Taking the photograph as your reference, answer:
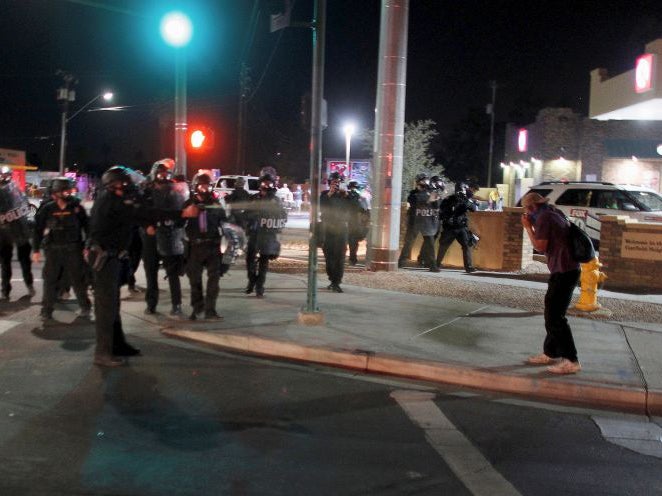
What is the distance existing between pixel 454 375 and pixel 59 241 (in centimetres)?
495

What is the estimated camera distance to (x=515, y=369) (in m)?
7.20

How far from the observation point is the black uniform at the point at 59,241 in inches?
355

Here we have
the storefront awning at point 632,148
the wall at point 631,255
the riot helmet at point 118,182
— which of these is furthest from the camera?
the storefront awning at point 632,148

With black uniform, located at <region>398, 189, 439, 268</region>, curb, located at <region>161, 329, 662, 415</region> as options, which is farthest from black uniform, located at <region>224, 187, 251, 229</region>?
black uniform, located at <region>398, 189, 439, 268</region>

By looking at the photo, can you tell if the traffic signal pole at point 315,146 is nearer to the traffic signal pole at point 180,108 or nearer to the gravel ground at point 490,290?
the gravel ground at point 490,290

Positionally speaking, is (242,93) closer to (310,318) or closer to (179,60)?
(179,60)

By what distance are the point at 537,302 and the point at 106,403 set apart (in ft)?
22.0

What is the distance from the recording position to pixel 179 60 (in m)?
12.6

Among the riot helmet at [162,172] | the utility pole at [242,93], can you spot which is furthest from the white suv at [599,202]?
the utility pole at [242,93]

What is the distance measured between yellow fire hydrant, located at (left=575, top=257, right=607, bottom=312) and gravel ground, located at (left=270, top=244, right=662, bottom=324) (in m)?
0.11

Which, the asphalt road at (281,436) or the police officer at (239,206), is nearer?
the asphalt road at (281,436)

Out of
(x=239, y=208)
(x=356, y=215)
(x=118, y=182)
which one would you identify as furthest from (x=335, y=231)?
(x=118, y=182)

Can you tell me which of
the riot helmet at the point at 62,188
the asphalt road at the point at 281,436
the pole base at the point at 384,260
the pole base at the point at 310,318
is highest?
the riot helmet at the point at 62,188

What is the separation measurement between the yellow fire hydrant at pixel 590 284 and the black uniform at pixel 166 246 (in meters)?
5.07
